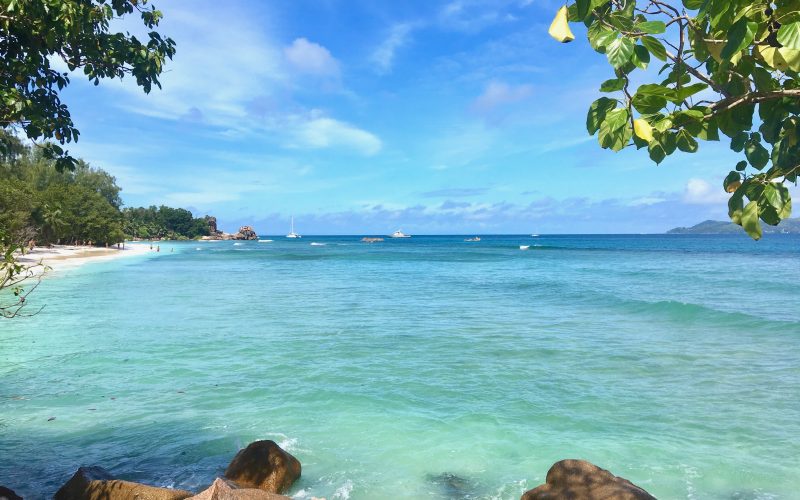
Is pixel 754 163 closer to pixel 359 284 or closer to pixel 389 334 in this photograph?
pixel 389 334

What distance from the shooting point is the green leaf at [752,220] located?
2.15m

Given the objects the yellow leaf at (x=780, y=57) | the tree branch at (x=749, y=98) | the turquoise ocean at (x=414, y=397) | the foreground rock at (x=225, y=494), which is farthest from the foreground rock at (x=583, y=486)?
the yellow leaf at (x=780, y=57)

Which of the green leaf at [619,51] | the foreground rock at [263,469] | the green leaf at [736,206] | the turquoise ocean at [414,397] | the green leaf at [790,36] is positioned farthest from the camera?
the turquoise ocean at [414,397]

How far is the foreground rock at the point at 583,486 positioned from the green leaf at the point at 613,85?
15.0 ft

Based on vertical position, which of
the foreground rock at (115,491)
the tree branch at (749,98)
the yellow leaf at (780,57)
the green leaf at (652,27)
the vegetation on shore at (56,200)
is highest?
the vegetation on shore at (56,200)

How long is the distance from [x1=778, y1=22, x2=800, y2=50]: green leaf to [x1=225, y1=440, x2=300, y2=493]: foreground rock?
649 cm

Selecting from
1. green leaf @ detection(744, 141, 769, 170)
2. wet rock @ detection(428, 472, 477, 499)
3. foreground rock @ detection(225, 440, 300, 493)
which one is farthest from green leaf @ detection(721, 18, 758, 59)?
foreground rock @ detection(225, 440, 300, 493)

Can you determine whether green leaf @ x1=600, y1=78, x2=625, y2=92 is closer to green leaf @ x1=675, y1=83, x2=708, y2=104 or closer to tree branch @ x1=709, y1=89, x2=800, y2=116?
green leaf @ x1=675, y1=83, x2=708, y2=104

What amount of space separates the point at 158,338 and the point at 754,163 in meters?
17.0

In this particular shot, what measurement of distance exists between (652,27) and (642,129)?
0.37 metres

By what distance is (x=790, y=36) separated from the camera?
1.70 m

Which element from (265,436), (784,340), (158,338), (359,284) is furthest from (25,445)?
(359,284)

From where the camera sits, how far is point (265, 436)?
8312mm

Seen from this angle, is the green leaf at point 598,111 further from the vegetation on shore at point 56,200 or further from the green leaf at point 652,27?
the vegetation on shore at point 56,200
